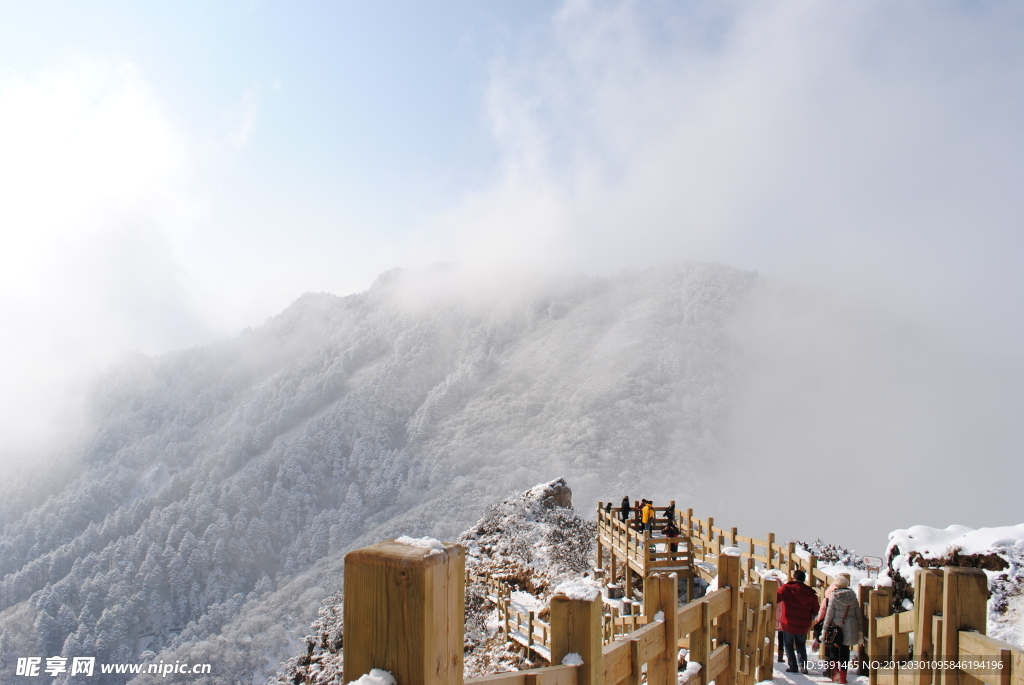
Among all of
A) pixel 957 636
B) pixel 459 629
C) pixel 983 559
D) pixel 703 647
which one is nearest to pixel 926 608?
pixel 957 636

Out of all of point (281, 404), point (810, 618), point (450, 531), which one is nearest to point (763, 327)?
point (450, 531)

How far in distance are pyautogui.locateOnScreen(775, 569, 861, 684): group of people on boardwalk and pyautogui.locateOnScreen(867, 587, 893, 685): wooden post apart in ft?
2.50

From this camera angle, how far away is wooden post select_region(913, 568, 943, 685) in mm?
2711

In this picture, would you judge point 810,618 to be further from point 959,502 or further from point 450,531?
point 959,502

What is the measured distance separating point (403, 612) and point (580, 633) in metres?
1.21

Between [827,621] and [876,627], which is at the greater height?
[876,627]

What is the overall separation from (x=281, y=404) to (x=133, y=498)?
59.0 ft

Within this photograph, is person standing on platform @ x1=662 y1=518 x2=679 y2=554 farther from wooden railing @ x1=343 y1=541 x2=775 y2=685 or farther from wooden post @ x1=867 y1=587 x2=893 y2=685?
wooden railing @ x1=343 y1=541 x2=775 y2=685

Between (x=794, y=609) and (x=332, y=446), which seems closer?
(x=794, y=609)

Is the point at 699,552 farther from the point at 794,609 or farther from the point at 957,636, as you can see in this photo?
the point at 957,636
